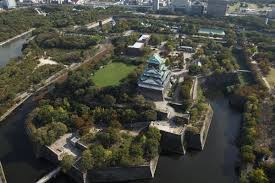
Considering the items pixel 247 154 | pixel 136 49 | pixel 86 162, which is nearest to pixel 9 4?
pixel 136 49

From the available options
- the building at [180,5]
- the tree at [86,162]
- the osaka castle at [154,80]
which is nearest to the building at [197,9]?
the building at [180,5]

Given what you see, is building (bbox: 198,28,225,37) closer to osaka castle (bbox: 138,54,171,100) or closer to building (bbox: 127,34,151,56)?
building (bbox: 127,34,151,56)

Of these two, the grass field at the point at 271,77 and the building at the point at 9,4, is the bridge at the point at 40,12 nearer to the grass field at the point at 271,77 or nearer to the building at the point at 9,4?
the building at the point at 9,4

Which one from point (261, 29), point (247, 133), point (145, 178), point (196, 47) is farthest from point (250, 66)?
point (145, 178)

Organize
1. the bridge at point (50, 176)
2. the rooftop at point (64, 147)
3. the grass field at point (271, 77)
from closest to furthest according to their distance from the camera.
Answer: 1. the bridge at point (50, 176)
2. the rooftop at point (64, 147)
3. the grass field at point (271, 77)

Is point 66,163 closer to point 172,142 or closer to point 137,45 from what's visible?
point 172,142

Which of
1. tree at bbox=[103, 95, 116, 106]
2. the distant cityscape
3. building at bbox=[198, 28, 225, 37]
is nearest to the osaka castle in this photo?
tree at bbox=[103, 95, 116, 106]
